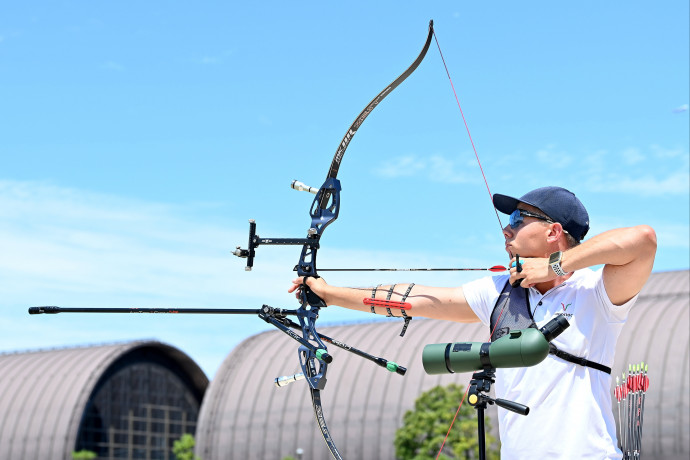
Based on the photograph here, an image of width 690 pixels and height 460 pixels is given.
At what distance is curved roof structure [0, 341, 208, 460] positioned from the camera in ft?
181

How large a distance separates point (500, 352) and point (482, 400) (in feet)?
0.82

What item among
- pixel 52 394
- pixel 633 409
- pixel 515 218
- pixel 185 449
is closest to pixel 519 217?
pixel 515 218

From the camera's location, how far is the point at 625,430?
245 inches

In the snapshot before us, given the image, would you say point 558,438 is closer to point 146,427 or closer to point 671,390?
point 671,390

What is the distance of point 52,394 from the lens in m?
56.4

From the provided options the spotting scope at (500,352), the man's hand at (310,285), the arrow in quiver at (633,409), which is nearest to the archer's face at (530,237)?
the spotting scope at (500,352)

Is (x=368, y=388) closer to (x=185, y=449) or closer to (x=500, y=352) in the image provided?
(x=185, y=449)

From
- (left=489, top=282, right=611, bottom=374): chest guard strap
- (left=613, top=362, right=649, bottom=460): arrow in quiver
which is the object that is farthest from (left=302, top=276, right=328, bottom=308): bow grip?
(left=613, top=362, right=649, bottom=460): arrow in quiver

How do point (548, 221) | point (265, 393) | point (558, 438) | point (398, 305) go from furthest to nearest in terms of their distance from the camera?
point (265, 393) → point (398, 305) → point (548, 221) → point (558, 438)

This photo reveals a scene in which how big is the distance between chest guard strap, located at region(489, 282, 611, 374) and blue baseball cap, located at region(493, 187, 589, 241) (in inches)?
17.8

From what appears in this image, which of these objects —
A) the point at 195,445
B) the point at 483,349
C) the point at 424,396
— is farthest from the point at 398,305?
the point at 195,445

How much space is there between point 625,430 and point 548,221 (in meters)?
1.65

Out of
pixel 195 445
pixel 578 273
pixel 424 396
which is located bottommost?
pixel 195 445

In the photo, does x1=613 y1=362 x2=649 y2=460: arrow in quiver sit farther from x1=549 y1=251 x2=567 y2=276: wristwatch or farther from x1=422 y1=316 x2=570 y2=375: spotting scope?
x1=422 y1=316 x2=570 y2=375: spotting scope
